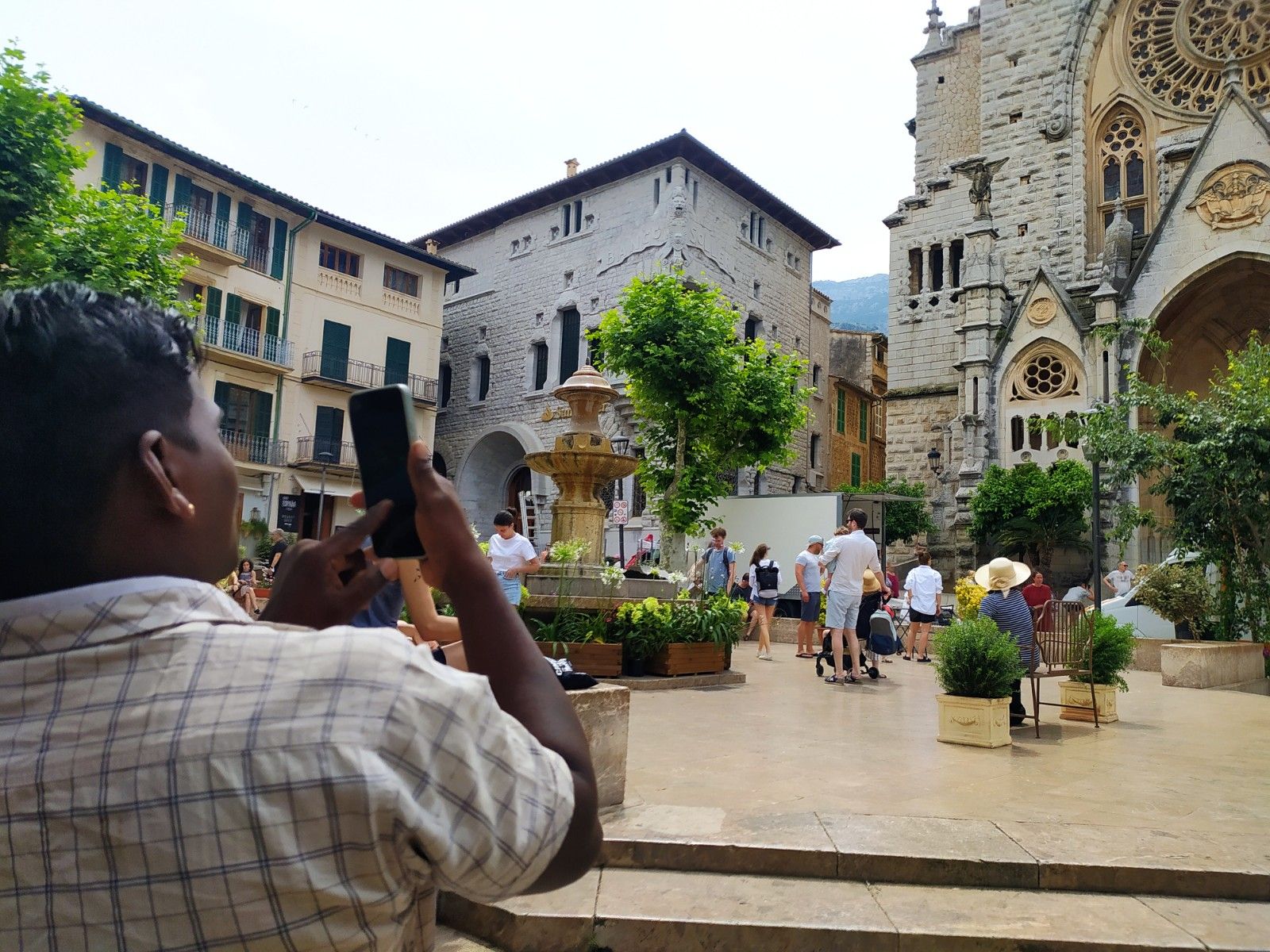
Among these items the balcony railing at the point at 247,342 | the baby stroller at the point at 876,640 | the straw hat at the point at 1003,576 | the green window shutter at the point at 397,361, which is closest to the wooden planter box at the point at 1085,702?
the straw hat at the point at 1003,576

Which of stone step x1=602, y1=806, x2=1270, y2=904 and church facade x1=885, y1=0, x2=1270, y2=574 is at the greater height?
church facade x1=885, y1=0, x2=1270, y2=574

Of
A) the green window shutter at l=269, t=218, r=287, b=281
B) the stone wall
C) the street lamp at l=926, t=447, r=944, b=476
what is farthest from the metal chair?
the green window shutter at l=269, t=218, r=287, b=281

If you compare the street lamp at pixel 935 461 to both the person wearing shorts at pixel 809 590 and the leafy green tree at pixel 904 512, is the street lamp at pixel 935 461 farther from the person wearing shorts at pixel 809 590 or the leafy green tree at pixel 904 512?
the person wearing shorts at pixel 809 590

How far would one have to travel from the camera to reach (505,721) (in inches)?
42.0

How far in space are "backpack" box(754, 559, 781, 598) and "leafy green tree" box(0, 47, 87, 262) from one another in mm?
12411

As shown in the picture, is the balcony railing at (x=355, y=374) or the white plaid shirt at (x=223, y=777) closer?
the white plaid shirt at (x=223, y=777)

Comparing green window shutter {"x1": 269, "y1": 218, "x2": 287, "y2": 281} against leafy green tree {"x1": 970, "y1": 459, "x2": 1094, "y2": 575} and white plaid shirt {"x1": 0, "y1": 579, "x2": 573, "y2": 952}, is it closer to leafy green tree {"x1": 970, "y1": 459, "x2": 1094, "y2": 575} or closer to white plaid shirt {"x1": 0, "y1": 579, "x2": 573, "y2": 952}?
leafy green tree {"x1": 970, "y1": 459, "x2": 1094, "y2": 575}

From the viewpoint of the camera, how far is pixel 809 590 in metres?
13.8

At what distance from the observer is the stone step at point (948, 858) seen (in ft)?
13.4

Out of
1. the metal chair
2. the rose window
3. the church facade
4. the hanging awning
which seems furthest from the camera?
the hanging awning

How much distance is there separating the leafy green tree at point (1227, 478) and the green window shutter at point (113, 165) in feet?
81.6

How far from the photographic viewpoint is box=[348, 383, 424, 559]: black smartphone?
3.98ft

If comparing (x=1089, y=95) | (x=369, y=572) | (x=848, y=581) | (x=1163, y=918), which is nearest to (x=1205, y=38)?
(x=1089, y=95)

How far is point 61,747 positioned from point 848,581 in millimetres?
9813
